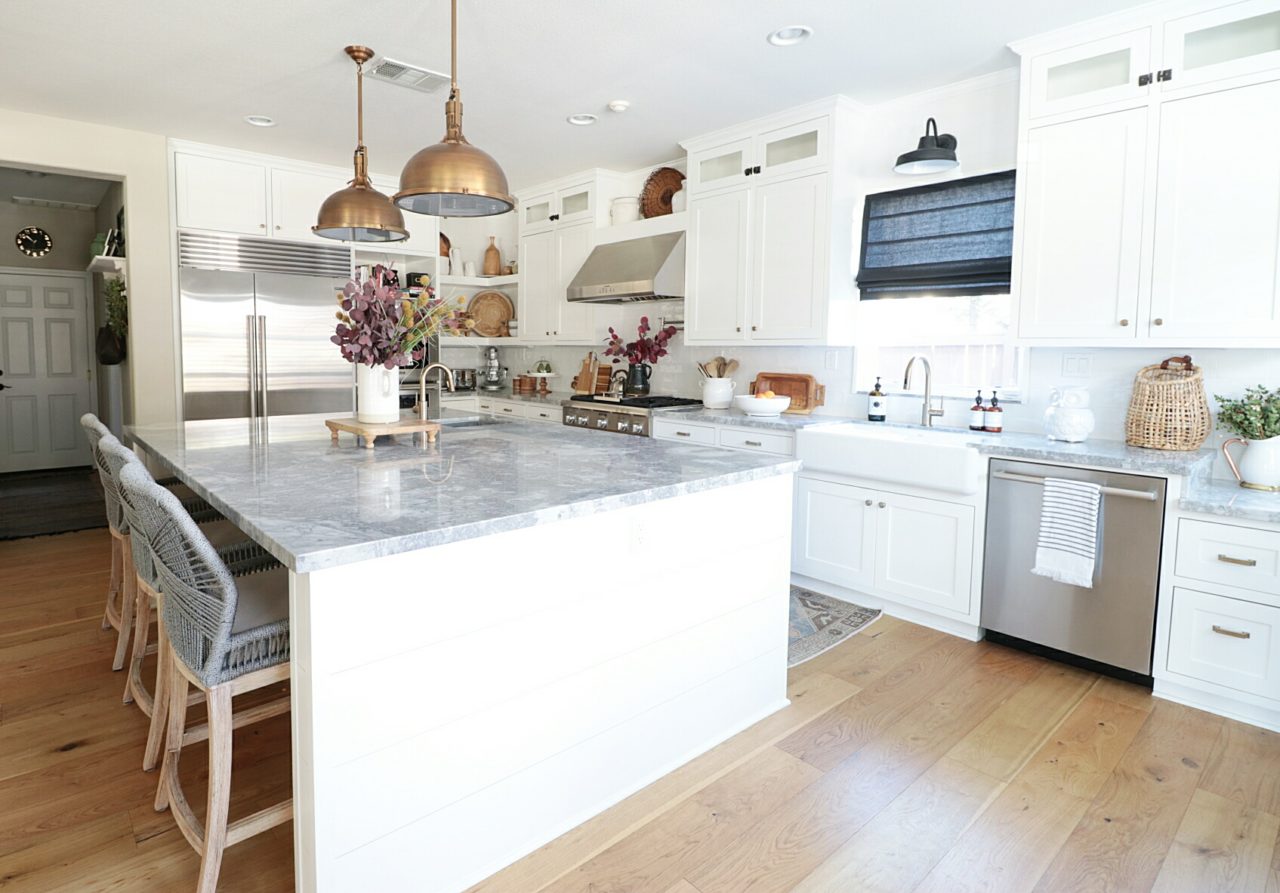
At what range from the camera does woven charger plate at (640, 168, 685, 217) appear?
16.7 feet

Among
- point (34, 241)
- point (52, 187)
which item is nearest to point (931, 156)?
point (52, 187)

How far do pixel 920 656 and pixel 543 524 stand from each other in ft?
6.72

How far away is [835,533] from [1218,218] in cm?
197

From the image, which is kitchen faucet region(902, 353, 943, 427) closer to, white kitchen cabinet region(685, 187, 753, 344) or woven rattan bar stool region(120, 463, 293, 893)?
white kitchen cabinet region(685, 187, 753, 344)

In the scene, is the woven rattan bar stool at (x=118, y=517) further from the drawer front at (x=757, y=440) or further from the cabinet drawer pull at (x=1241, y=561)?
the cabinet drawer pull at (x=1241, y=561)

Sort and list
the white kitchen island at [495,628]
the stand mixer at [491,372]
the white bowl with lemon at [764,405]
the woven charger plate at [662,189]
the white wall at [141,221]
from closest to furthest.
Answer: the white kitchen island at [495,628]
the white bowl with lemon at [764,405]
the white wall at [141,221]
the woven charger plate at [662,189]
the stand mixer at [491,372]

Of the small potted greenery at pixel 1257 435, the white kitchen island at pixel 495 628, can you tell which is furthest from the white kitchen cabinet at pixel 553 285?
the small potted greenery at pixel 1257 435

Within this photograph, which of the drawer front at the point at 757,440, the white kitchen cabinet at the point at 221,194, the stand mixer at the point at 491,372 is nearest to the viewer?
the drawer front at the point at 757,440

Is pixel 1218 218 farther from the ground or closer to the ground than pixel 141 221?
closer to the ground

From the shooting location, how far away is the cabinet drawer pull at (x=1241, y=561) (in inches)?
96.8

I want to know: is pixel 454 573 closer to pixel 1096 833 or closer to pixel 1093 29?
pixel 1096 833

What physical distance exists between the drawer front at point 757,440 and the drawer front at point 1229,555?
1.70 metres

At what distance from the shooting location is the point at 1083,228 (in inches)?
119

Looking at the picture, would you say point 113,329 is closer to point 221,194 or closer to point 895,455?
point 221,194
